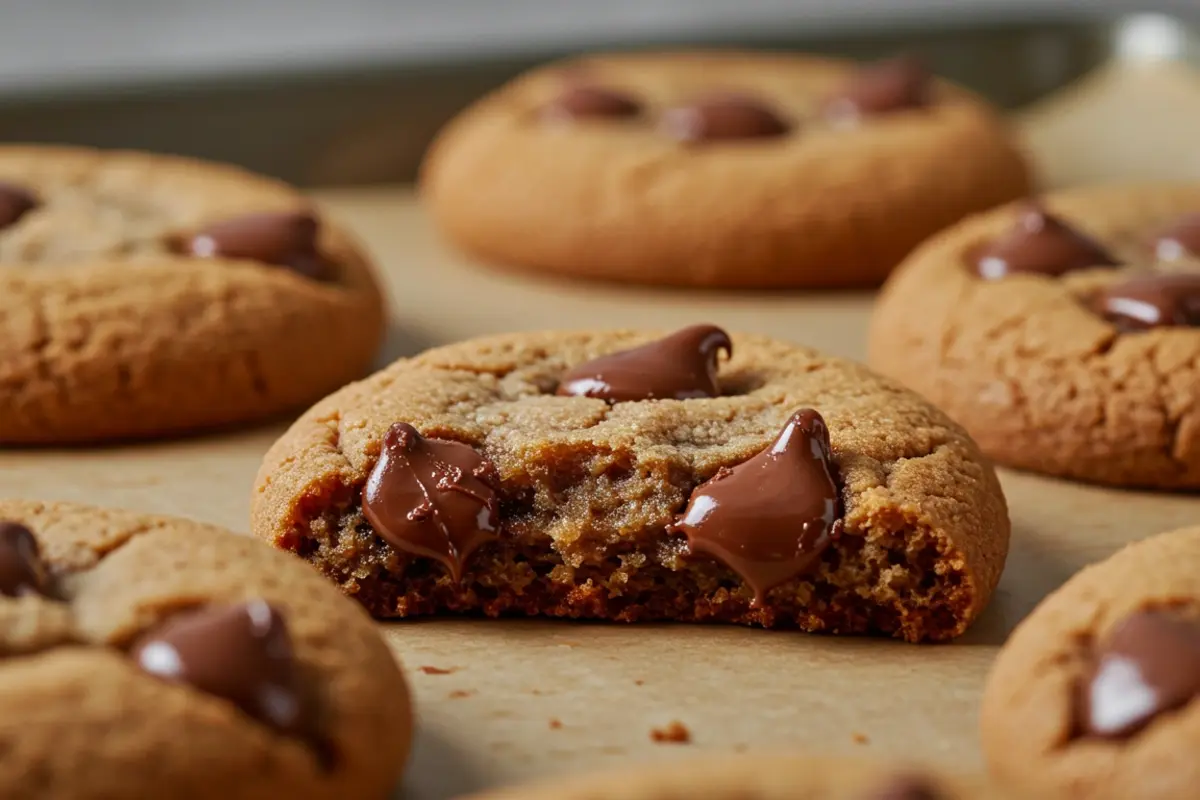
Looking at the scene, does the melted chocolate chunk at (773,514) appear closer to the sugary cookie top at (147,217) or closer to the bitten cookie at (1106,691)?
the bitten cookie at (1106,691)

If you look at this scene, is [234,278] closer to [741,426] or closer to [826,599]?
[741,426]

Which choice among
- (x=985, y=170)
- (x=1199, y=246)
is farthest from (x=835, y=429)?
(x=985, y=170)

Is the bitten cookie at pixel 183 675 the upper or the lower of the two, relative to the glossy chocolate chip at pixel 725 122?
lower

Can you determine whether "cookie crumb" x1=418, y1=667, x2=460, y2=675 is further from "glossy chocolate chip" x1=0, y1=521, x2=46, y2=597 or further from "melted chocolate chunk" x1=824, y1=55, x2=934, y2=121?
"melted chocolate chunk" x1=824, y1=55, x2=934, y2=121

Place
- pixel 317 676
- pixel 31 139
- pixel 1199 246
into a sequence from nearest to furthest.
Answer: pixel 317 676 → pixel 1199 246 → pixel 31 139

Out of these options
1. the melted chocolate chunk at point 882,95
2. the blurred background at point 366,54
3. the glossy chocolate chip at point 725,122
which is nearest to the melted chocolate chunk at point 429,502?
the glossy chocolate chip at point 725,122

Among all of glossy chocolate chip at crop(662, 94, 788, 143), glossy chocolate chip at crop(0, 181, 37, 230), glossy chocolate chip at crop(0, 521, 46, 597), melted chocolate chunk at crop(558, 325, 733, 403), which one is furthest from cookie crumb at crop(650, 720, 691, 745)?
glossy chocolate chip at crop(662, 94, 788, 143)
